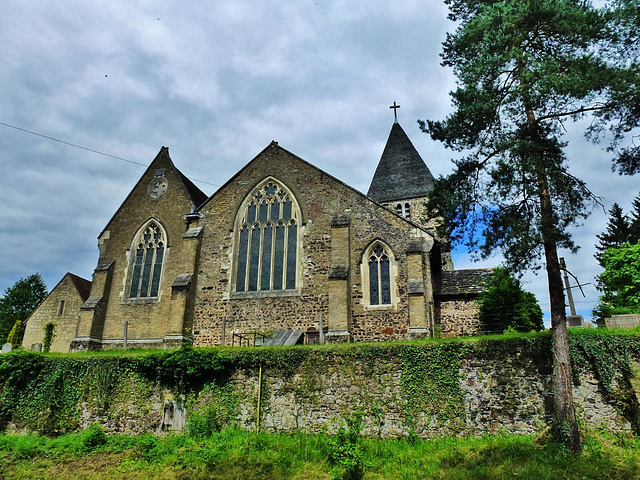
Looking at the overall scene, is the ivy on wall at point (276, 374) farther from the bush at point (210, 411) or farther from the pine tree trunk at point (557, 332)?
the pine tree trunk at point (557, 332)

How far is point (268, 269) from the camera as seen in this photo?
20.1 metres

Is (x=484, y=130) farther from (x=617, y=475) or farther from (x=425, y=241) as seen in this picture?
(x=617, y=475)

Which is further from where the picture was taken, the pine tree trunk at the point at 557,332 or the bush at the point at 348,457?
the pine tree trunk at the point at 557,332

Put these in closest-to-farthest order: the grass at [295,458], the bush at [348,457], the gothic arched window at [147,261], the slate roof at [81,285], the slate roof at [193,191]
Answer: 1. the grass at [295,458]
2. the bush at [348,457]
3. the gothic arched window at [147,261]
4. the slate roof at [193,191]
5. the slate roof at [81,285]

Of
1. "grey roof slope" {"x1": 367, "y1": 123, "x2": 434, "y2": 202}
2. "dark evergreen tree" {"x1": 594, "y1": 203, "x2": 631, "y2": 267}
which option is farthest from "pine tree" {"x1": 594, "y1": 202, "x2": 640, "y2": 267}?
"grey roof slope" {"x1": 367, "y1": 123, "x2": 434, "y2": 202}

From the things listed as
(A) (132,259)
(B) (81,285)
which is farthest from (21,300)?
(A) (132,259)

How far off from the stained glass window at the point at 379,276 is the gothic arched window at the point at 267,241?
353 cm

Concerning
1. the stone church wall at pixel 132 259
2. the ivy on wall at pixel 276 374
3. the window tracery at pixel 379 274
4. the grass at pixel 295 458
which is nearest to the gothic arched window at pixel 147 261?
the stone church wall at pixel 132 259

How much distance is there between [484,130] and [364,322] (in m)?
9.12

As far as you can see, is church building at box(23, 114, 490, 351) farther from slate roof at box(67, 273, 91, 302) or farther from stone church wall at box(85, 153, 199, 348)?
slate roof at box(67, 273, 91, 302)

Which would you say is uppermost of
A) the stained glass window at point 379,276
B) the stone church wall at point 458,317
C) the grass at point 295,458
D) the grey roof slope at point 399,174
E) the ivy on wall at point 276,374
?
the grey roof slope at point 399,174

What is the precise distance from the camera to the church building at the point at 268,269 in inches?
706

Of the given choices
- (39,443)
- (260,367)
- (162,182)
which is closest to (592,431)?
(260,367)

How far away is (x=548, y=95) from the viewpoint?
10.8m
